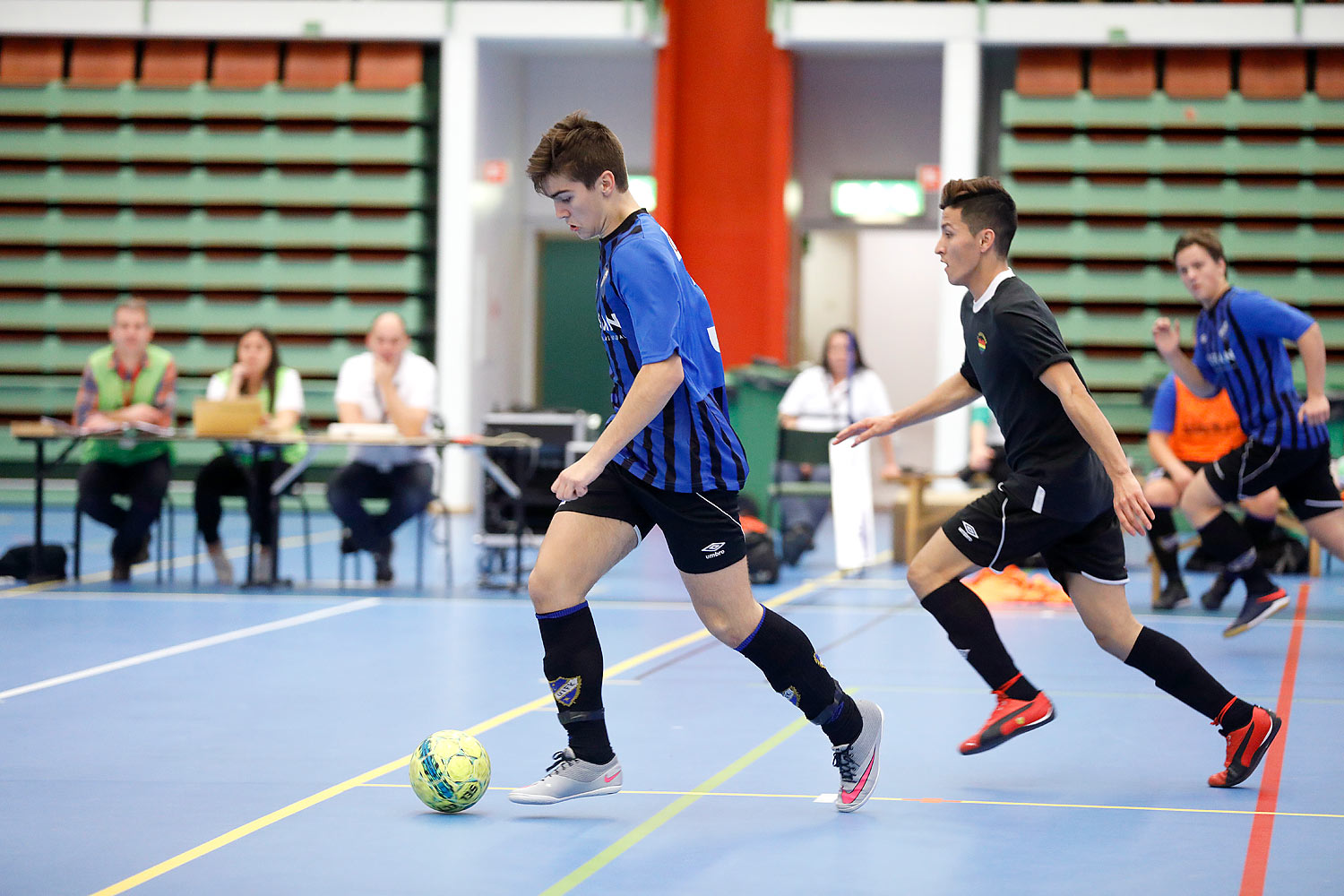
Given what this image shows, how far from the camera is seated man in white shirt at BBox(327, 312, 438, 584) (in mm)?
8164

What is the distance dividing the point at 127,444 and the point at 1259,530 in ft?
21.3

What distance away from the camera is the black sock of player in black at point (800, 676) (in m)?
3.61

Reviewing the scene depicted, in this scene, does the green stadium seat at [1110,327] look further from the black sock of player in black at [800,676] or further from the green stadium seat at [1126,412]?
the black sock of player in black at [800,676]

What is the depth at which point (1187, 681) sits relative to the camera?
3.94 m

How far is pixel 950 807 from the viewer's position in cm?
375

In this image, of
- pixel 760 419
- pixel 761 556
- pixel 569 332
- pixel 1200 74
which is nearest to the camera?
pixel 761 556

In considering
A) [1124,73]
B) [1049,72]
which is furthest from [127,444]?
[1124,73]

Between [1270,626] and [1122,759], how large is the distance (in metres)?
3.31

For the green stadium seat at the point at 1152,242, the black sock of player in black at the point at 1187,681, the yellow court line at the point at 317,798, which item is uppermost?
the green stadium seat at the point at 1152,242

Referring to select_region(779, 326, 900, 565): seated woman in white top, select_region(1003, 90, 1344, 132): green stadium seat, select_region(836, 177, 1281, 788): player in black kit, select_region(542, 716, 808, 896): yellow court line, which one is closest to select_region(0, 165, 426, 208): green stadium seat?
select_region(779, 326, 900, 565): seated woman in white top

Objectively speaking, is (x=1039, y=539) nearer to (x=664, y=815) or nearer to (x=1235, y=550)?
(x=664, y=815)

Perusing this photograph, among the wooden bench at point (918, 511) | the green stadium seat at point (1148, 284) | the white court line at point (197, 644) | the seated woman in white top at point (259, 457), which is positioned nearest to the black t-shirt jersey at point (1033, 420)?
the white court line at point (197, 644)

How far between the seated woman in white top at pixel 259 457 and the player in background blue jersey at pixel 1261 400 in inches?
186

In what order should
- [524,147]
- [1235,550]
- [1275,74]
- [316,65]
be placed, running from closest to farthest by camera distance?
[1235,550] < [1275,74] < [316,65] < [524,147]
